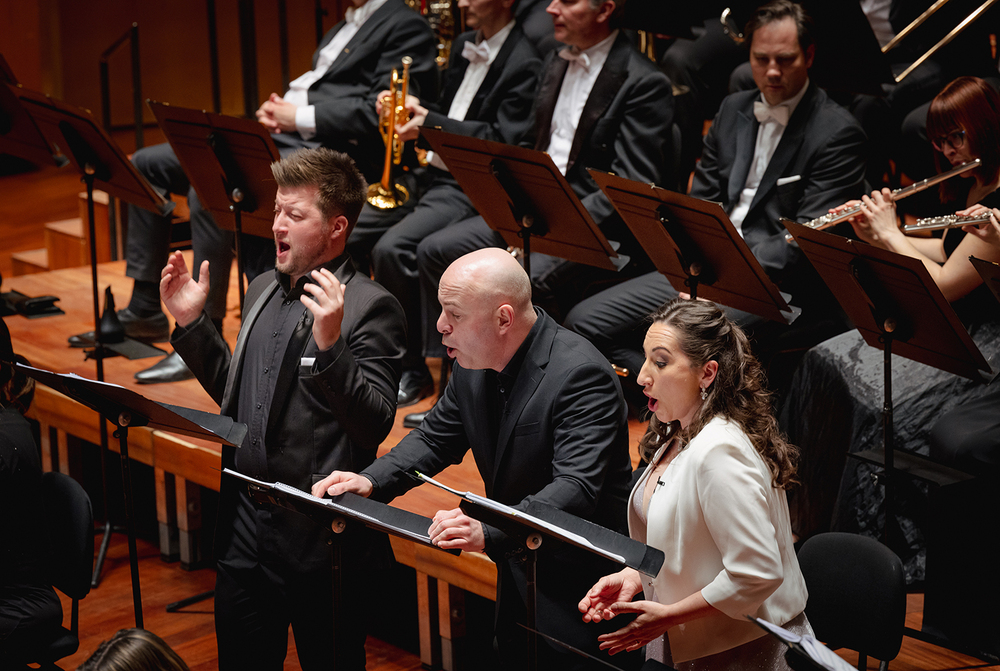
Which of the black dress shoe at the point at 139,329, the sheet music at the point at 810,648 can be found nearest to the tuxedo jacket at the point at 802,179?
the sheet music at the point at 810,648

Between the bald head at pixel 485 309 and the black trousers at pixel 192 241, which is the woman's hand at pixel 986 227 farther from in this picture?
the black trousers at pixel 192 241

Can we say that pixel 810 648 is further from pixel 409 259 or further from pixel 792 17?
pixel 409 259

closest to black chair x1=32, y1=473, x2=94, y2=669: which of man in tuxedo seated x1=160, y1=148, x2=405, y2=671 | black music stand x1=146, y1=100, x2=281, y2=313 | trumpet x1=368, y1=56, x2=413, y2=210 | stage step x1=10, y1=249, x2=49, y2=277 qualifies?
man in tuxedo seated x1=160, y1=148, x2=405, y2=671

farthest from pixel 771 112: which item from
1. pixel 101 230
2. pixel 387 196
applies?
pixel 101 230

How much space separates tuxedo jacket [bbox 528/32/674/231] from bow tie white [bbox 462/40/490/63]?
2.11 feet

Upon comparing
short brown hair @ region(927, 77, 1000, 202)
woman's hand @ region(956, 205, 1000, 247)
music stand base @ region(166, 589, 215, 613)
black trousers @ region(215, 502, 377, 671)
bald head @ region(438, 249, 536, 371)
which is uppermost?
short brown hair @ region(927, 77, 1000, 202)

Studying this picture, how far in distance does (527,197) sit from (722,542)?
1.67 meters

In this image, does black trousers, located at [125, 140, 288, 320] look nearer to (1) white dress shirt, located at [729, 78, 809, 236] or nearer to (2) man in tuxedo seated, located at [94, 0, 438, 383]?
(2) man in tuxedo seated, located at [94, 0, 438, 383]

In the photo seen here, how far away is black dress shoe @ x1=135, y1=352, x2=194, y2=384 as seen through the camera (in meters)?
4.54

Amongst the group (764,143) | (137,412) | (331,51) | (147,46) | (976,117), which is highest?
(147,46)

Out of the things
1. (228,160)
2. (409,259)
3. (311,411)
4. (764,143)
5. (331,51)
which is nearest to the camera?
(311,411)

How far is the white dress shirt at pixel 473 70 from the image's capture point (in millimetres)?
4543

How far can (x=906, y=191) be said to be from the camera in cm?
340

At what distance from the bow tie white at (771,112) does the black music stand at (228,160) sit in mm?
1760
